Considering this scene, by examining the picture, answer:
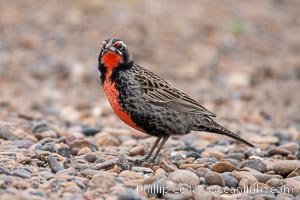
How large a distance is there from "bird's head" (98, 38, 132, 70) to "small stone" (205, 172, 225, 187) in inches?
66.6

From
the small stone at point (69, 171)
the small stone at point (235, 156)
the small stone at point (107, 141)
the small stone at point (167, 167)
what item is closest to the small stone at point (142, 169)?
the small stone at point (167, 167)

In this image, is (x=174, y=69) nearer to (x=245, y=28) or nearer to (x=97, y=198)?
(x=245, y=28)

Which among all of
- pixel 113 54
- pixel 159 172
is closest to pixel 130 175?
pixel 159 172

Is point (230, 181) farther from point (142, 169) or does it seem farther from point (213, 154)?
point (213, 154)

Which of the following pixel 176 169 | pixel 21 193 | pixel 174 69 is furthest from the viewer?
pixel 174 69

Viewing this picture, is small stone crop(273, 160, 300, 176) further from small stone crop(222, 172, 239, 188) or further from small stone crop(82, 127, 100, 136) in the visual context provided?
small stone crop(82, 127, 100, 136)

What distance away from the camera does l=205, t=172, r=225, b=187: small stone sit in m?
7.20

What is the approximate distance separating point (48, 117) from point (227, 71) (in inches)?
221

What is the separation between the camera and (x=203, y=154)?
899 cm

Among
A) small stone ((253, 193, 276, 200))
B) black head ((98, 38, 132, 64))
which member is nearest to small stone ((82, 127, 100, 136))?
black head ((98, 38, 132, 64))

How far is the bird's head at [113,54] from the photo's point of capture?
26.1 ft

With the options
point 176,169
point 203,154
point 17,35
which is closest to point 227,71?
point 17,35

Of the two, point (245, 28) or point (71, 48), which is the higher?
point (245, 28)

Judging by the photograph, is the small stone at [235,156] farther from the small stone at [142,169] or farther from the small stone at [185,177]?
the small stone at [185,177]
